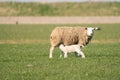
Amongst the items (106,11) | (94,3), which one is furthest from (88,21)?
(94,3)

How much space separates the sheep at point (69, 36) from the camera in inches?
945

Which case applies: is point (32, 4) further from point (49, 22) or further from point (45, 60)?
point (45, 60)

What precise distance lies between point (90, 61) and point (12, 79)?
16.6 ft

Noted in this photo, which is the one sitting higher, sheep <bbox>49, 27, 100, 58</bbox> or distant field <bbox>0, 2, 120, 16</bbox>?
distant field <bbox>0, 2, 120, 16</bbox>

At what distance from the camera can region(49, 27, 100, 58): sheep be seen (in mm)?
24000

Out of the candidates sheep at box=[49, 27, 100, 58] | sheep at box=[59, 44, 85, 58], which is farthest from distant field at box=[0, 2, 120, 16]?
sheep at box=[59, 44, 85, 58]

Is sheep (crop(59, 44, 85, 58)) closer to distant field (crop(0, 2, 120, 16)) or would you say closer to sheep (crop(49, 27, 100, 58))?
sheep (crop(49, 27, 100, 58))

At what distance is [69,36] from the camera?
78.9 ft

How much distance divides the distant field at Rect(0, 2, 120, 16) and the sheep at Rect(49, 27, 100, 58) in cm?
5483

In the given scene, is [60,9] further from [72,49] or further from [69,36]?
[72,49]

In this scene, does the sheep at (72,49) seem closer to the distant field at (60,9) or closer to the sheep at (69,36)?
the sheep at (69,36)

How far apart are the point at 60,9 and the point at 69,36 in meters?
60.4

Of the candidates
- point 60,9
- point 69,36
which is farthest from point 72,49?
point 60,9

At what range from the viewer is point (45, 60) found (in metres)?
22.0
